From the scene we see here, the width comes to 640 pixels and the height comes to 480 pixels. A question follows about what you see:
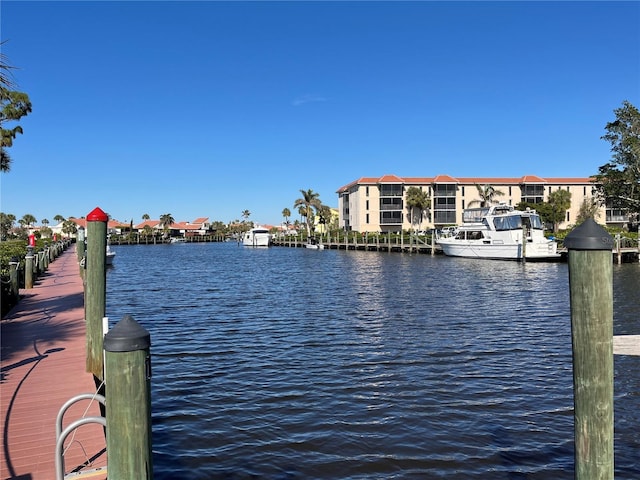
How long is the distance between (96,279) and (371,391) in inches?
209

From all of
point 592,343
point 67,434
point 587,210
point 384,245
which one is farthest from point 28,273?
point 587,210

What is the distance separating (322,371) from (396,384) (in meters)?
1.74

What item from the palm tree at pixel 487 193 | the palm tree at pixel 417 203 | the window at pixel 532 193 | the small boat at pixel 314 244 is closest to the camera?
the small boat at pixel 314 244

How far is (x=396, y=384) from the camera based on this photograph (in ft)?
35.2

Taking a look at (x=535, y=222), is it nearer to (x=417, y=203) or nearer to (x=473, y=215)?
(x=473, y=215)

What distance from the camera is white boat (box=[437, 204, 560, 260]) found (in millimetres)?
46312

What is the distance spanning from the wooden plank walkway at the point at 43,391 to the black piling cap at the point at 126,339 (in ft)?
8.07

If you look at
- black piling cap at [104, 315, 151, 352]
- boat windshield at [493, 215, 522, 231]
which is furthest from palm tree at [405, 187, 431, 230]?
black piling cap at [104, 315, 151, 352]

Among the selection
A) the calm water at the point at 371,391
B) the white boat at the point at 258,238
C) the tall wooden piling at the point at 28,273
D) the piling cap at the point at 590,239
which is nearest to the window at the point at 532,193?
the white boat at the point at 258,238

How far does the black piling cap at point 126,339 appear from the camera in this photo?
3.33 meters

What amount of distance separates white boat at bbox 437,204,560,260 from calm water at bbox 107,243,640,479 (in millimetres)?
25573

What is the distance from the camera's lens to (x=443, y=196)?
91.3 meters

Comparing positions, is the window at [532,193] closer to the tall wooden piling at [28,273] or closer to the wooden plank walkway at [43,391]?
the tall wooden piling at [28,273]

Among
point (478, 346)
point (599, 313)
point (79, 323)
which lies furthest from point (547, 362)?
point (79, 323)
